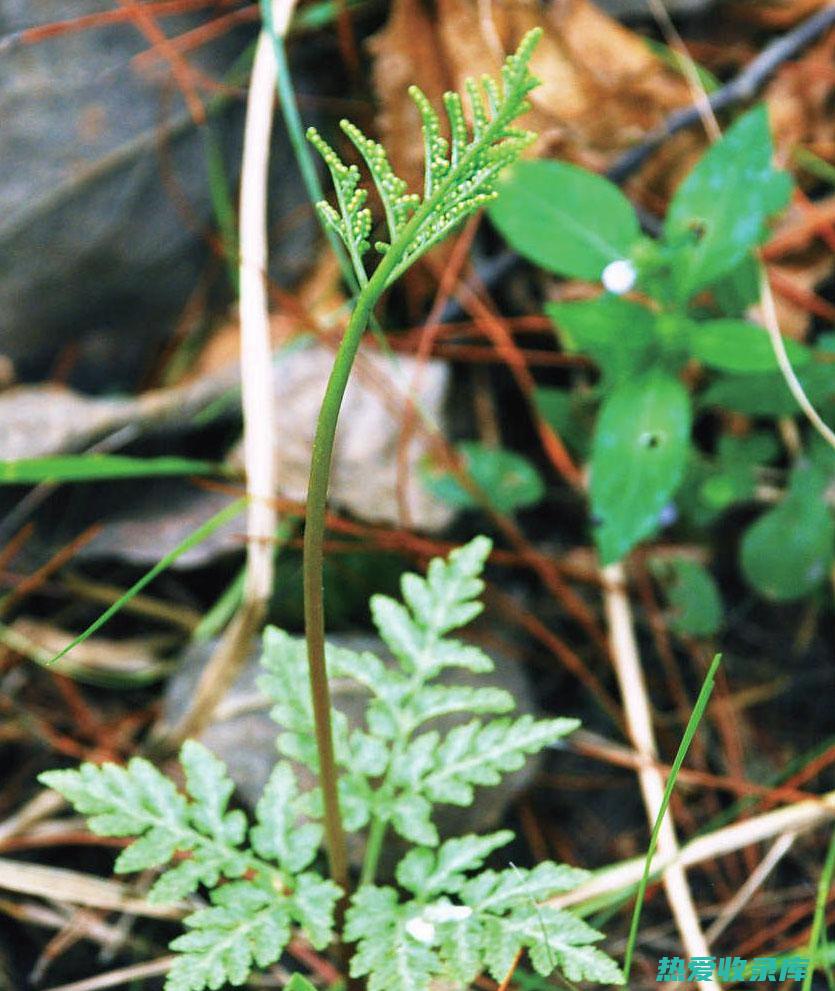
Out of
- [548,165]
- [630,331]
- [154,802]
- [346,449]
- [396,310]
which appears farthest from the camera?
[396,310]

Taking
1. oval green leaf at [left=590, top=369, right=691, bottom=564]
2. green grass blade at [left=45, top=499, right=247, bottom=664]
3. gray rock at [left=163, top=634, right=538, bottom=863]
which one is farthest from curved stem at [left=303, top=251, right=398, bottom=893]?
oval green leaf at [left=590, top=369, right=691, bottom=564]

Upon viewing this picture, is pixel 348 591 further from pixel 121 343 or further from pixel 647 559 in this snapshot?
pixel 121 343

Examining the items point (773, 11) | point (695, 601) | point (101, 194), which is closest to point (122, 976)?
point (695, 601)

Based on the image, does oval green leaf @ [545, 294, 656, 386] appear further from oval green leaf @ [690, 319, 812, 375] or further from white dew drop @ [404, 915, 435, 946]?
white dew drop @ [404, 915, 435, 946]

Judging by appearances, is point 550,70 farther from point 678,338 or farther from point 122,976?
point 122,976

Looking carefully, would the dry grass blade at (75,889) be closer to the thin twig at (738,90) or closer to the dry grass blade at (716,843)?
the dry grass blade at (716,843)

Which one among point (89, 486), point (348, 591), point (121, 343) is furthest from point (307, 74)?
point (348, 591)
